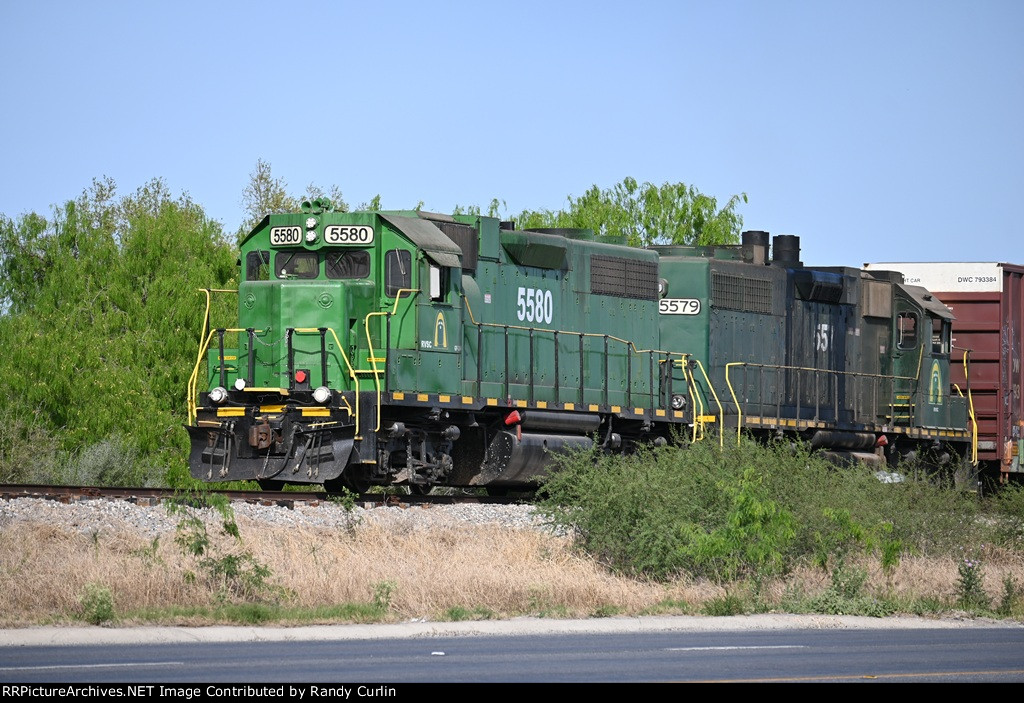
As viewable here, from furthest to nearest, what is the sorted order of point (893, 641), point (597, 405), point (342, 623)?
point (597, 405)
point (342, 623)
point (893, 641)

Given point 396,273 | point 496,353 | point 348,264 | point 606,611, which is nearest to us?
point 606,611

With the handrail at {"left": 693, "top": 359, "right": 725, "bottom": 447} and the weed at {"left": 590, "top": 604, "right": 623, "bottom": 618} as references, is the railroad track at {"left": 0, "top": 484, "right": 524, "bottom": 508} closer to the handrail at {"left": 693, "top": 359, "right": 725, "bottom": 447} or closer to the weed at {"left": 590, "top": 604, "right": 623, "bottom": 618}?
the handrail at {"left": 693, "top": 359, "right": 725, "bottom": 447}

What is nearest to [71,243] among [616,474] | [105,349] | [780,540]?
[105,349]

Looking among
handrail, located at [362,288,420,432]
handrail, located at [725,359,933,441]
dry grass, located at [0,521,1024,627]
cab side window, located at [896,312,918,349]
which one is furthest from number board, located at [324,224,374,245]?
cab side window, located at [896,312,918,349]

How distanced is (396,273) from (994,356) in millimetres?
12883

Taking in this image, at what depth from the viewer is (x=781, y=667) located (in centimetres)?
952

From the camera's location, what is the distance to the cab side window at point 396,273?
63.6 feet

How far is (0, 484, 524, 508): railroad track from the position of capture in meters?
17.6

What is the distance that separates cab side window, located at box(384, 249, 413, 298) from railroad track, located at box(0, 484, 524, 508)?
8.51ft

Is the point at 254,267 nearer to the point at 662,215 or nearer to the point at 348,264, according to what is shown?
the point at 348,264

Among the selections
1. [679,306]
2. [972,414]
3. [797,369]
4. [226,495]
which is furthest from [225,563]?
[972,414]

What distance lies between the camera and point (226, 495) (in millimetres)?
18188
